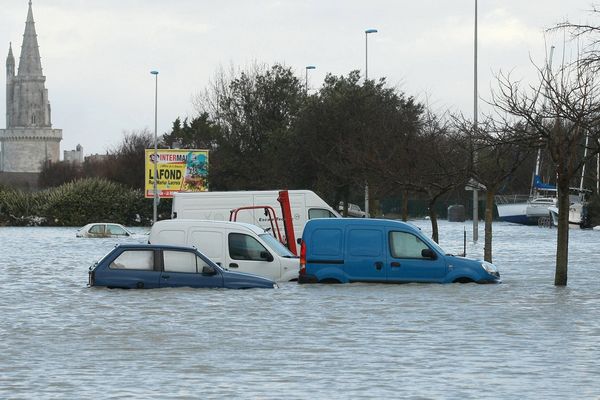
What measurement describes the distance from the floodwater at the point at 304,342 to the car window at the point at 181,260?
20.9 inches

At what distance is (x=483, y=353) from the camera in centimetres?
1692

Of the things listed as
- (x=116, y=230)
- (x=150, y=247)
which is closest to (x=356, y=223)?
(x=150, y=247)

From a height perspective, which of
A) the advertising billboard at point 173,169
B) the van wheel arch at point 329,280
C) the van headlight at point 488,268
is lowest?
the van wheel arch at point 329,280

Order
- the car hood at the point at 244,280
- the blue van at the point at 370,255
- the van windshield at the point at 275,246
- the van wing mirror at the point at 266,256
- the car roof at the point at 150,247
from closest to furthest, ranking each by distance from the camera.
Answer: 1. the car roof at the point at 150,247
2. the car hood at the point at 244,280
3. the blue van at the point at 370,255
4. the van wing mirror at the point at 266,256
5. the van windshield at the point at 275,246

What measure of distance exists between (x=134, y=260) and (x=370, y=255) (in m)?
4.58

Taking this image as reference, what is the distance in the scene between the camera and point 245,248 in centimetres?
2820

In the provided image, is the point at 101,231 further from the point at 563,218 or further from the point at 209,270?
the point at 209,270

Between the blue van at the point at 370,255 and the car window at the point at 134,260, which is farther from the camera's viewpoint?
the blue van at the point at 370,255

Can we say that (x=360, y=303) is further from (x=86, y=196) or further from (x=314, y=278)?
(x=86, y=196)

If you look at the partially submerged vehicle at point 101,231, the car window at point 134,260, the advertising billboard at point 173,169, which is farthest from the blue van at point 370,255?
the advertising billboard at point 173,169

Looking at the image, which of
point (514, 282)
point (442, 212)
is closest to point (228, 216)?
point (514, 282)

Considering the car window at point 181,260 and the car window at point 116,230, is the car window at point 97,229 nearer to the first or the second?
the car window at point 116,230

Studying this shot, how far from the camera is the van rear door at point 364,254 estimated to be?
27.0m

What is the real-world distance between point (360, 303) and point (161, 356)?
845 cm
